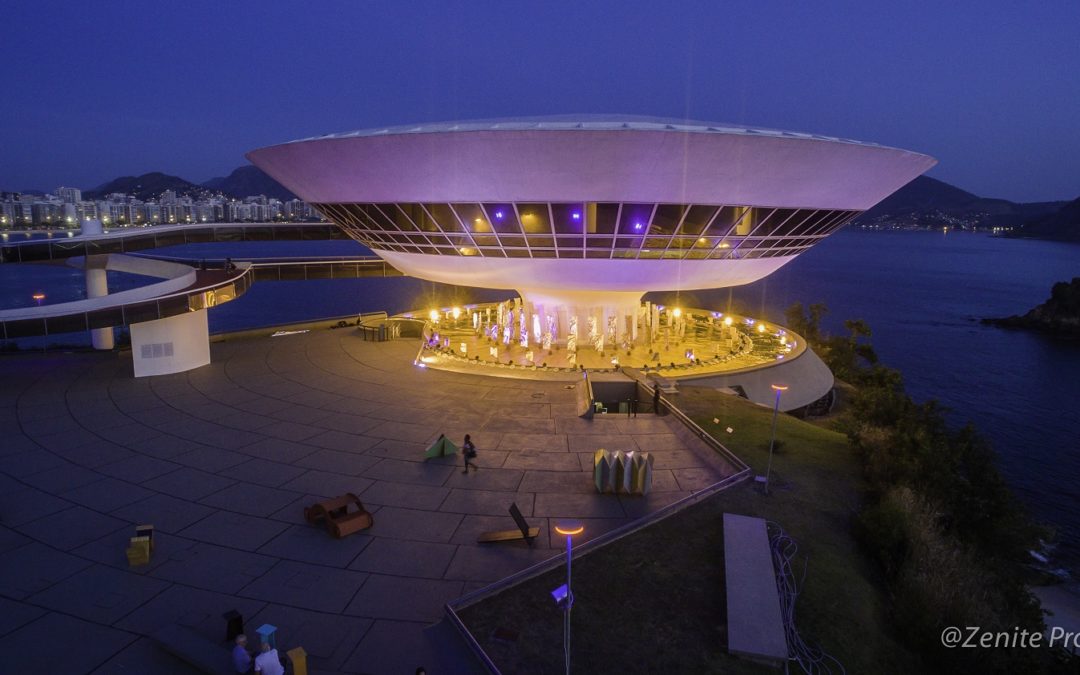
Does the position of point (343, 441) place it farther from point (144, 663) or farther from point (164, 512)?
point (144, 663)

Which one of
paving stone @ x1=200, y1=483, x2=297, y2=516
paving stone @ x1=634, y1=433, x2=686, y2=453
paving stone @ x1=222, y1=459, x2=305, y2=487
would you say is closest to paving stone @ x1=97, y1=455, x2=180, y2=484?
paving stone @ x1=222, y1=459, x2=305, y2=487

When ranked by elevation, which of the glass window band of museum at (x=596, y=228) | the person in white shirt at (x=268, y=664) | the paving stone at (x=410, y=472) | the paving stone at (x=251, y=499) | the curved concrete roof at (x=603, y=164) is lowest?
the paving stone at (x=251, y=499)

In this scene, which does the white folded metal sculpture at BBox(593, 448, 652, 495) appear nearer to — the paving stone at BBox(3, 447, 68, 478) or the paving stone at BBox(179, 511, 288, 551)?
the paving stone at BBox(179, 511, 288, 551)

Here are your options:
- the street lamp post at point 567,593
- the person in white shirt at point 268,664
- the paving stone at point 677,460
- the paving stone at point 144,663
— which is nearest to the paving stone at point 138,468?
the paving stone at point 144,663

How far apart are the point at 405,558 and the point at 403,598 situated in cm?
138

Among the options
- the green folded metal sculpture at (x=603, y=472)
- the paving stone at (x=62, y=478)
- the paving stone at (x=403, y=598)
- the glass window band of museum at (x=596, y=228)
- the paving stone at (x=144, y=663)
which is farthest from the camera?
the glass window band of museum at (x=596, y=228)

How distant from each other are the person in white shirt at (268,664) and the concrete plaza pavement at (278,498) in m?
0.66

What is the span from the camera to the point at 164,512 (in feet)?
46.6

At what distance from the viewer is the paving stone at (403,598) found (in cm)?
1052

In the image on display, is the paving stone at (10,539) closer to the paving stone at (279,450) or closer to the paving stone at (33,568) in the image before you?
the paving stone at (33,568)

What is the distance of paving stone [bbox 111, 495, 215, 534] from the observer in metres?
13.7

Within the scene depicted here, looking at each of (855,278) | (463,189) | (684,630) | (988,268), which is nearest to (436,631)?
(684,630)

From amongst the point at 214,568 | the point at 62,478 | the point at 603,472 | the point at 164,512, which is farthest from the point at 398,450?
the point at 62,478

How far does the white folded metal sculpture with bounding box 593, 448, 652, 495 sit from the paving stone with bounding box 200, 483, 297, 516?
7.78 meters
